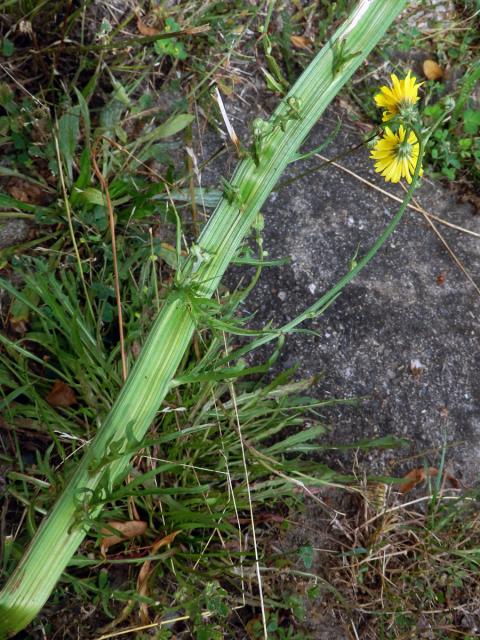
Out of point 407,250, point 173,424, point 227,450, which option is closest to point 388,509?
point 227,450

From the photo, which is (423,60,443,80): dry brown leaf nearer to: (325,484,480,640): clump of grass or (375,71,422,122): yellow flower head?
(375,71,422,122): yellow flower head

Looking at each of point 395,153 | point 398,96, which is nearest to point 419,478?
point 395,153

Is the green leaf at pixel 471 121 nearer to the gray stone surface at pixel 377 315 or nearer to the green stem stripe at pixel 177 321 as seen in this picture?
the gray stone surface at pixel 377 315

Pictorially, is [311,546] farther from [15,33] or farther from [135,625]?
[15,33]

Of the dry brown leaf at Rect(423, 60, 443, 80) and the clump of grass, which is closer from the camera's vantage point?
the clump of grass

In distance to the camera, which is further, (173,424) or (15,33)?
(15,33)

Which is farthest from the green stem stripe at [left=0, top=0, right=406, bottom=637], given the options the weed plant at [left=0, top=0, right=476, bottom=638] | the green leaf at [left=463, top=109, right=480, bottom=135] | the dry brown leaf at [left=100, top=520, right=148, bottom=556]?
the green leaf at [left=463, top=109, right=480, bottom=135]

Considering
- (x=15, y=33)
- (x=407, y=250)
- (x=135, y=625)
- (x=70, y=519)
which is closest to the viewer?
(x=70, y=519)
